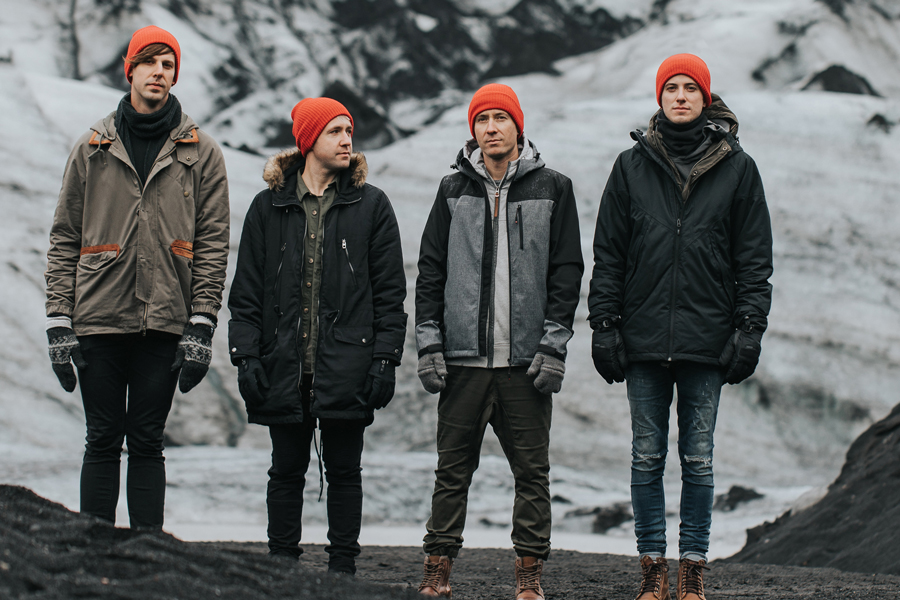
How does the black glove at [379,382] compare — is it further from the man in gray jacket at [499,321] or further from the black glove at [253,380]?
the black glove at [253,380]

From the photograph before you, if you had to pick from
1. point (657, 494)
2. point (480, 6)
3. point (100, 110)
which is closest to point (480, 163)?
point (657, 494)

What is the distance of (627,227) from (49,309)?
2.08 metres

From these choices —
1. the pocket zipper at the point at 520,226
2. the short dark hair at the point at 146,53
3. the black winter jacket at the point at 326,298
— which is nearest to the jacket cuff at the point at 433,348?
the black winter jacket at the point at 326,298

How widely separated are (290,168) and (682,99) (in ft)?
4.91

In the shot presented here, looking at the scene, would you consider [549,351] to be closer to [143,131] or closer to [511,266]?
[511,266]

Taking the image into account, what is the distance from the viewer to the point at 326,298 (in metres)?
3.50

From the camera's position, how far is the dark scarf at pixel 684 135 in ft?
11.4

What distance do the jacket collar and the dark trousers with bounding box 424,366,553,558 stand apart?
783 millimetres

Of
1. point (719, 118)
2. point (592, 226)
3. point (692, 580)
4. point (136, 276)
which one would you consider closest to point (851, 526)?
point (692, 580)

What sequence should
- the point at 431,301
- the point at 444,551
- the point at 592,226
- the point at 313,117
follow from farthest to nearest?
the point at 592,226
the point at 313,117
the point at 431,301
the point at 444,551

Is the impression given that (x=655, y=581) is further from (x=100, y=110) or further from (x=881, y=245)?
(x=100, y=110)

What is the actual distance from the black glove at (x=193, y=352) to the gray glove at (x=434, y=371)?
764 millimetres

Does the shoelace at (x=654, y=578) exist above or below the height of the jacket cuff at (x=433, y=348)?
below

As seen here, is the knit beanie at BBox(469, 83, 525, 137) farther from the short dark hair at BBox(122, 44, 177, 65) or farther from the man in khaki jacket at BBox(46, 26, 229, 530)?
the short dark hair at BBox(122, 44, 177, 65)
